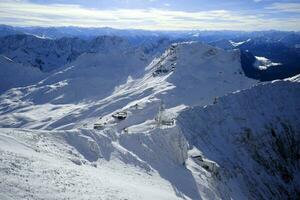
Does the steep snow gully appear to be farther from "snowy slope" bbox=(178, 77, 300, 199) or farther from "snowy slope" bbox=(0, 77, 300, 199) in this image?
"snowy slope" bbox=(178, 77, 300, 199)

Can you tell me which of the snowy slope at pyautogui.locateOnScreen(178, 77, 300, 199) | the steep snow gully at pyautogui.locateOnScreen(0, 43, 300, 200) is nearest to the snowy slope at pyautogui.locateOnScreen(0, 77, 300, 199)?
the steep snow gully at pyautogui.locateOnScreen(0, 43, 300, 200)

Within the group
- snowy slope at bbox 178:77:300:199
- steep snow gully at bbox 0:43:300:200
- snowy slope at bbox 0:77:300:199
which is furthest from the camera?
snowy slope at bbox 178:77:300:199

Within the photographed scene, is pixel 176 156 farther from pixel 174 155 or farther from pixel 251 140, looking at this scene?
pixel 251 140

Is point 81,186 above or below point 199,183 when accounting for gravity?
above

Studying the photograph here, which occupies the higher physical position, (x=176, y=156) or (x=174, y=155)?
(x=174, y=155)

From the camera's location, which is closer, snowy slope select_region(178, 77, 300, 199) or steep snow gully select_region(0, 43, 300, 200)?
steep snow gully select_region(0, 43, 300, 200)

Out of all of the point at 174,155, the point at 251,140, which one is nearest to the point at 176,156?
the point at 174,155

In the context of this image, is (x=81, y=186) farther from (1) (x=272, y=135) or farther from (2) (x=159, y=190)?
(1) (x=272, y=135)

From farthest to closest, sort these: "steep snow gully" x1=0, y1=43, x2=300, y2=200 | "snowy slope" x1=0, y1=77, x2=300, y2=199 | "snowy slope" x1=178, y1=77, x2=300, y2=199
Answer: "snowy slope" x1=178, y1=77, x2=300, y2=199 < "steep snow gully" x1=0, y1=43, x2=300, y2=200 < "snowy slope" x1=0, y1=77, x2=300, y2=199

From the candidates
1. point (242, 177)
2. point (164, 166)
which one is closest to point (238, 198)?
point (242, 177)

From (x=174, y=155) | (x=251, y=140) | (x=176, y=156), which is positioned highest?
(x=174, y=155)

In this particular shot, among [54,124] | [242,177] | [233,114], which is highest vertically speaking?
[233,114]
